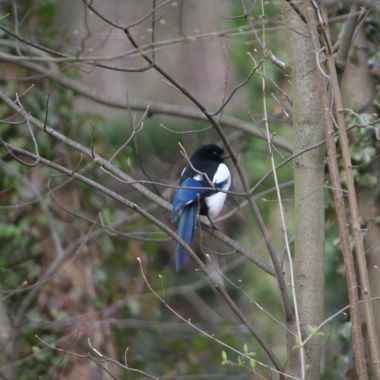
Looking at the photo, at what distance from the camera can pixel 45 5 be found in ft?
18.8

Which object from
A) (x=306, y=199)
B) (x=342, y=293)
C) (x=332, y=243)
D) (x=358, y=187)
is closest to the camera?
(x=306, y=199)

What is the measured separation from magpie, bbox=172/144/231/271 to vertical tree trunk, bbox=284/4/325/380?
0.78 meters

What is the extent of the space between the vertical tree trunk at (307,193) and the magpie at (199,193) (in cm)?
78

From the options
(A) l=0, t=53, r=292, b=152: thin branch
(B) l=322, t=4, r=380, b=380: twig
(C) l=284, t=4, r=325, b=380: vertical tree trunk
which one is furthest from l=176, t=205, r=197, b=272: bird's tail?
(B) l=322, t=4, r=380, b=380: twig

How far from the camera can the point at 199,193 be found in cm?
483

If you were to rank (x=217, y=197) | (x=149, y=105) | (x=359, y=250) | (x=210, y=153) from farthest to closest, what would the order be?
1. (x=210, y=153)
2. (x=217, y=197)
3. (x=149, y=105)
4. (x=359, y=250)

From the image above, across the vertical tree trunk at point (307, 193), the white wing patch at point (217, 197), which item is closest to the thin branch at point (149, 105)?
the white wing patch at point (217, 197)

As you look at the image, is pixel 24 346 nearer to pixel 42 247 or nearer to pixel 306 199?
pixel 42 247

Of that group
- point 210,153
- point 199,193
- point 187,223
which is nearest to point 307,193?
point 187,223

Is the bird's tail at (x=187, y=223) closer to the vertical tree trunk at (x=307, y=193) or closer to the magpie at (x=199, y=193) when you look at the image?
the magpie at (x=199, y=193)

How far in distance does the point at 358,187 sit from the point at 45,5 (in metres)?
2.43

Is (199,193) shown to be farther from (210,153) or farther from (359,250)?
(359,250)

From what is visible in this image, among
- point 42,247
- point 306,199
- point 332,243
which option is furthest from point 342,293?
point 306,199

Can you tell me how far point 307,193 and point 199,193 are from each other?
4.60 feet
